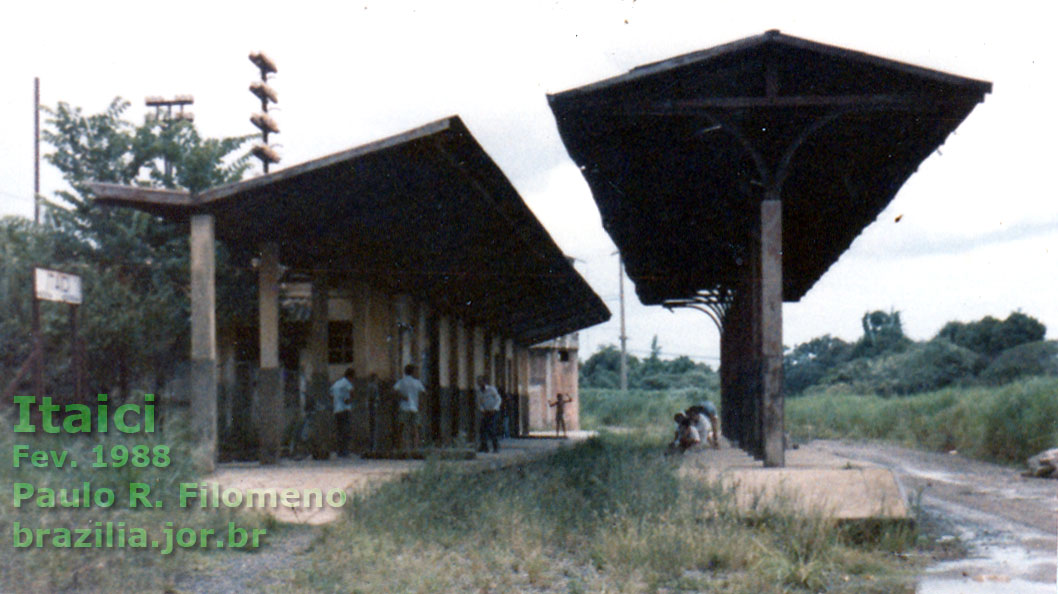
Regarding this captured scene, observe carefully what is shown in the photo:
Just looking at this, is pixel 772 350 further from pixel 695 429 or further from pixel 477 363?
pixel 477 363

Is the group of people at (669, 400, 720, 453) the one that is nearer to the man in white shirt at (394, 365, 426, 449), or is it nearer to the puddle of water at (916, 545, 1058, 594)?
the man in white shirt at (394, 365, 426, 449)

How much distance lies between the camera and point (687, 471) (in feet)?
35.5

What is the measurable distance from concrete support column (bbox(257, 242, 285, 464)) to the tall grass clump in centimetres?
526

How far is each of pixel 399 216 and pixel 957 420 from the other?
A: 1914cm

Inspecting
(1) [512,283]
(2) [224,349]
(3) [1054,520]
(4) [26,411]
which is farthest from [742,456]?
(2) [224,349]

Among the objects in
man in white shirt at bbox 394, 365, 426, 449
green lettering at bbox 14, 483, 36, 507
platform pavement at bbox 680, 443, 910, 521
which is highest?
man in white shirt at bbox 394, 365, 426, 449

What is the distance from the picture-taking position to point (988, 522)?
1216 centimetres

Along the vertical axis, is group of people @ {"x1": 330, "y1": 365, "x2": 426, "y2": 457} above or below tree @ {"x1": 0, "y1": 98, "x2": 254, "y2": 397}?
below

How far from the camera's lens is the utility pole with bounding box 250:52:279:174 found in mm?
26031

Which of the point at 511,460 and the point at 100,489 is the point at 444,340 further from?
the point at 100,489

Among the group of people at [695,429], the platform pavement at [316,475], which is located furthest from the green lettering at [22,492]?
the group of people at [695,429]

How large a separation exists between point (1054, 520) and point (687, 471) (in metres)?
4.56

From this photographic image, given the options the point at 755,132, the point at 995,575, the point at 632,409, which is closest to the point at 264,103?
the point at 755,132

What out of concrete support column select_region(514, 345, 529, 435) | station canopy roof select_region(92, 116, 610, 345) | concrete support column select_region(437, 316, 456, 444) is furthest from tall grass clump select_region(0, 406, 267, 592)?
concrete support column select_region(514, 345, 529, 435)
